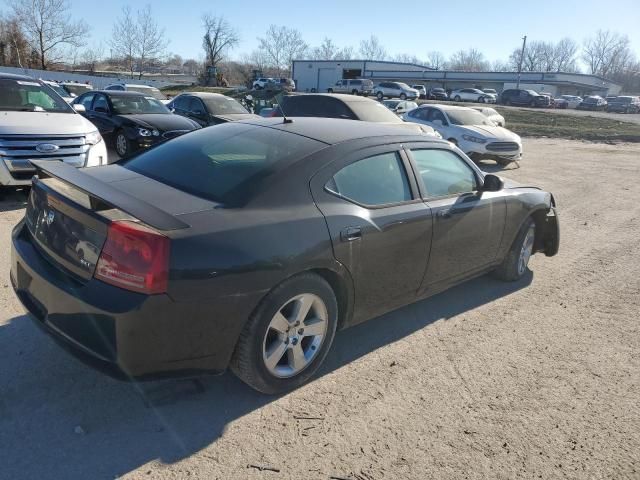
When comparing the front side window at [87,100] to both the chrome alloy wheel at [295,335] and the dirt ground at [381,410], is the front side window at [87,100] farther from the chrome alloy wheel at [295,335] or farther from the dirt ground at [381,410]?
the chrome alloy wheel at [295,335]

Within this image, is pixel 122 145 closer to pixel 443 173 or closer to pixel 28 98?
pixel 28 98

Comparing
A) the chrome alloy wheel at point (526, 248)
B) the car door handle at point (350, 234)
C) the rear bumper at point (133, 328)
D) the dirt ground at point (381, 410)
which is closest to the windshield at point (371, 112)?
the chrome alloy wheel at point (526, 248)

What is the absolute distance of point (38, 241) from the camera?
295cm

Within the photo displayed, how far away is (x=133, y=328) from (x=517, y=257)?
3.88 m

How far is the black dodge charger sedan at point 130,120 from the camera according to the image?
9.98 metres

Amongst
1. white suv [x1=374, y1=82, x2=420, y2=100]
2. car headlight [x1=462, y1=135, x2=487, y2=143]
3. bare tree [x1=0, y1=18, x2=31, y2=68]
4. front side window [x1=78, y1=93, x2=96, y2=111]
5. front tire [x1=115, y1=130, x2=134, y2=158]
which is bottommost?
front tire [x1=115, y1=130, x2=134, y2=158]

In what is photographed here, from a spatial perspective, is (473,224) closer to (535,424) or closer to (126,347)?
(535,424)

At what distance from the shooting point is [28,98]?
25.2ft

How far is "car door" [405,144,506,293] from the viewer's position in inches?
151

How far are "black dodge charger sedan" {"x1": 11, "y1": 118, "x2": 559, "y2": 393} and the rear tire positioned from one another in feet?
3.20

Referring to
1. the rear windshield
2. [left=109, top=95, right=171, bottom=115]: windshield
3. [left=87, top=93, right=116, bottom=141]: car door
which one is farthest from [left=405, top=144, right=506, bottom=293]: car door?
[left=109, top=95, right=171, bottom=115]: windshield

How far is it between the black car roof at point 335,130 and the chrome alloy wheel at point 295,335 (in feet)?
3.70

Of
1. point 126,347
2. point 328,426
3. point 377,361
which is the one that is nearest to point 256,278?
point 126,347

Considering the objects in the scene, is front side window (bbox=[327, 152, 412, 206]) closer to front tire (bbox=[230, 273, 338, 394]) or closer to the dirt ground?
front tire (bbox=[230, 273, 338, 394])
